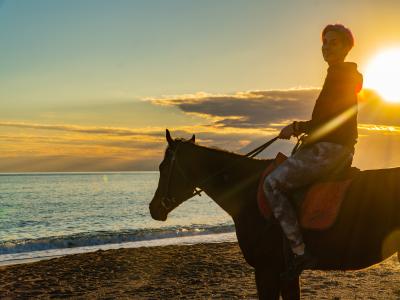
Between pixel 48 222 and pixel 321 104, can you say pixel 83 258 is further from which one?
pixel 48 222

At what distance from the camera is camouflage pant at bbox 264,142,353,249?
5.39m

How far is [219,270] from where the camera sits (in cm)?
1456

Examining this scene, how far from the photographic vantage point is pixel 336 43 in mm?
5465

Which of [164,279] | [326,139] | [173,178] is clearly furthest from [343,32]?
[164,279]

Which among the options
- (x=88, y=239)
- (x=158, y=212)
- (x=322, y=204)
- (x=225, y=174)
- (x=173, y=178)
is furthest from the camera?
(x=88, y=239)

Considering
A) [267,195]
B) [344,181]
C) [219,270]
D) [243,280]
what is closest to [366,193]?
[344,181]

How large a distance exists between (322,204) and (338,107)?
3.88 ft

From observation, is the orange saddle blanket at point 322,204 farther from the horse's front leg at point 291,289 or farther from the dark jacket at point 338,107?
the horse's front leg at point 291,289

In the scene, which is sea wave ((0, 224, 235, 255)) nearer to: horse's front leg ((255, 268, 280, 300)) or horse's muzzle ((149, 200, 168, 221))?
horse's muzzle ((149, 200, 168, 221))

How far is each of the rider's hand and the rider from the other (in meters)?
0.31

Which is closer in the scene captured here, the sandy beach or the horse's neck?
the horse's neck

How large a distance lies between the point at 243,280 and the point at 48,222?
102 feet

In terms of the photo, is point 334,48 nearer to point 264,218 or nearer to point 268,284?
point 264,218

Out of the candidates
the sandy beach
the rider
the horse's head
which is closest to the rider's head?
the rider
